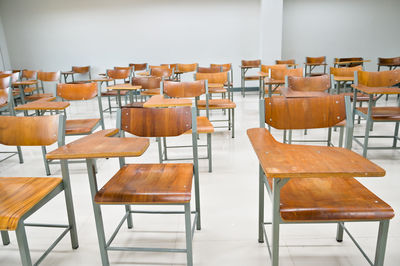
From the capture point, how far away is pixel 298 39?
→ 7.41 meters

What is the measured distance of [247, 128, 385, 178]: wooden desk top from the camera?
93cm

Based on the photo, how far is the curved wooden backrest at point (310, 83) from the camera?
3029mm

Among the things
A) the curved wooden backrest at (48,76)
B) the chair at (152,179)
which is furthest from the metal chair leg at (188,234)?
the curved wooden backrest at (48,76)

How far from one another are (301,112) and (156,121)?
0.81m

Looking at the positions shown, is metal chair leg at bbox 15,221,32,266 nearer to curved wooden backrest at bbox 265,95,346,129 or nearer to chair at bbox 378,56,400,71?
curved wooden backrest at bbox 265,95,346,129

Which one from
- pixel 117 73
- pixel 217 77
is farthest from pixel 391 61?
pixel 117 73

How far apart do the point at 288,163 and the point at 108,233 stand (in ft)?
4.27

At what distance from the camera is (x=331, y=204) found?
3.81 feet

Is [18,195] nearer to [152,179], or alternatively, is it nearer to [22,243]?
[22,243]

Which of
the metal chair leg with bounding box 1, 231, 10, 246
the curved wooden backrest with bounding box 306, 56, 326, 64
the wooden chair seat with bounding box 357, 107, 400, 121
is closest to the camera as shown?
the metal chair leg with bounding box 1, 231, 10, 246

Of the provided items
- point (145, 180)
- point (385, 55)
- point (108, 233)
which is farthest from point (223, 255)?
point (385, 55)

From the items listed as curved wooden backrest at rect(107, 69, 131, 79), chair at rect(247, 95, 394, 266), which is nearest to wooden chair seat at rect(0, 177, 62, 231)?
chair at rect(247, 95, 394, 266)

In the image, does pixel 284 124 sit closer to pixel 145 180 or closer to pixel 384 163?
pixel 145 180

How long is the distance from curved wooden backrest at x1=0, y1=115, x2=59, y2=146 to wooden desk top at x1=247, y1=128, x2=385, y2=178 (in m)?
1.09
